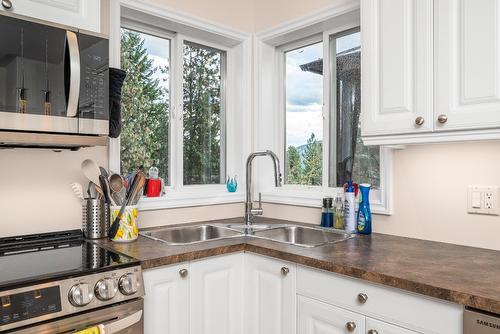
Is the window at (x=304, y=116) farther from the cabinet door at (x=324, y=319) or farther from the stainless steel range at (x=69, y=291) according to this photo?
the stainless steel range at (x=69, y=291)

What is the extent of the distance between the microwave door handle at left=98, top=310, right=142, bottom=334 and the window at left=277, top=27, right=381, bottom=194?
137 centimetres

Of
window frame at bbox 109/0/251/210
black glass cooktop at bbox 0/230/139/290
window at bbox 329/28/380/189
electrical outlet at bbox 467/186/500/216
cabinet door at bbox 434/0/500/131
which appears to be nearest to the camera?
black glass cooktop at bbox 0/230/139/290

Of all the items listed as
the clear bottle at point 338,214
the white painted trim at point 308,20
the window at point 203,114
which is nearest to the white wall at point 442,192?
the clear bottle at point 338,214

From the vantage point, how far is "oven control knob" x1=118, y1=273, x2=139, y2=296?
133cm

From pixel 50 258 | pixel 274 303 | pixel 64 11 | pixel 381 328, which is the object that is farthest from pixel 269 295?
pixel 64 11

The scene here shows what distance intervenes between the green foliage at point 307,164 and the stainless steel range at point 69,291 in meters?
1.38

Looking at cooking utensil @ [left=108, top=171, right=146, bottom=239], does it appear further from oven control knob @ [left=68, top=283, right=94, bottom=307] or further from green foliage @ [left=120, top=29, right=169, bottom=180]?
oven control knob @ [left=68, top=283, right=94, bottom=307]

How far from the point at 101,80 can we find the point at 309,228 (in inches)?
51.6

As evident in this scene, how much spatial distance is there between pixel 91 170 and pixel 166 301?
717 millimetres

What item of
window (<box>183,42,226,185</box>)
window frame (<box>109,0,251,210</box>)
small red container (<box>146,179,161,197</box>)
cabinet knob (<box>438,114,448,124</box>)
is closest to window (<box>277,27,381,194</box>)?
window frame (<box>109,0,251,210</box>)

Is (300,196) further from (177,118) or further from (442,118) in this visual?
(442,118)

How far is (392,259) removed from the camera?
1.45 m

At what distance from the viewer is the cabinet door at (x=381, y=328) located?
4.10 feet

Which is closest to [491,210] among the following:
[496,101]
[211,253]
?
[496,101]
